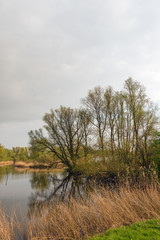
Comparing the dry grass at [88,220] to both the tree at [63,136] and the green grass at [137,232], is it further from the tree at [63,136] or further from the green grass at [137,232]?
the tree at [63,136]

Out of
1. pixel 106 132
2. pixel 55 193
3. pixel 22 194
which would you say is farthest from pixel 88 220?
pixel 106 132

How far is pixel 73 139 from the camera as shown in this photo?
98.6ft

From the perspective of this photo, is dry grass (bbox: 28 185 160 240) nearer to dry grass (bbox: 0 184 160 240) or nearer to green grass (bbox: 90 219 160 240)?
dry grass (bbox: 0 184 160 240)

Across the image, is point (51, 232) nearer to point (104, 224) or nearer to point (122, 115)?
point (104, 224)

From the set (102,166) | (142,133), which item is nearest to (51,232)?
(102,166)

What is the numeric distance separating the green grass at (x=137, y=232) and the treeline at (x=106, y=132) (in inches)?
332

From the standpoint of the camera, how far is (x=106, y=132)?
23.0 m

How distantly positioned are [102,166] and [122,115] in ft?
25.2

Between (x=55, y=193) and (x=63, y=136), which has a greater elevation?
(x=63, y=136)

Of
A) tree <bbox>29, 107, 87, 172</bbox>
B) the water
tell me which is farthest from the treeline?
the water

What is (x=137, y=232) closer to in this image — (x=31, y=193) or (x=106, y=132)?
(x=31, y=193)

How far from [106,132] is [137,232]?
18.3m

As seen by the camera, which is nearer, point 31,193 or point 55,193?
point 55,193

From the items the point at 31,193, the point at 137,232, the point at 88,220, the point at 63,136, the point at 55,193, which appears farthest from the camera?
the point at 63,136
